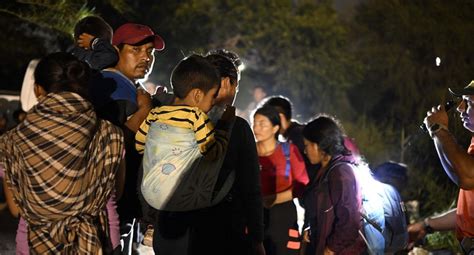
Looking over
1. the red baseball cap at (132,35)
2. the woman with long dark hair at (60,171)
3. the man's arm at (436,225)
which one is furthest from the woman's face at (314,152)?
the woman with long dark hair at (60,171)

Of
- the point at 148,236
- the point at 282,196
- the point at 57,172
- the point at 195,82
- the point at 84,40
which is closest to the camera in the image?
the point at 57,172

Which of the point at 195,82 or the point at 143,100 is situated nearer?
the point at 195,82

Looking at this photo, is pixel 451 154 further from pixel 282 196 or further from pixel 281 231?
pixel 281 231

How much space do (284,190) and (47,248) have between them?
2798 mm

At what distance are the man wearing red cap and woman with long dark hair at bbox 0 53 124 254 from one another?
2.00 feet

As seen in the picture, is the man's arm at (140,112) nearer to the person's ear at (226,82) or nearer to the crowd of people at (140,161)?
the crowd of people at (140,161)

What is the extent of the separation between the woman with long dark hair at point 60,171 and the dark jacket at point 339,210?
1.70 metres

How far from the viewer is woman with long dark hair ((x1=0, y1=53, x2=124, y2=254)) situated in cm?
365

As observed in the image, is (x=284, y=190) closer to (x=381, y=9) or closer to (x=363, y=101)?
(x=381, y=9)

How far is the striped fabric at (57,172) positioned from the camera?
12.0ft

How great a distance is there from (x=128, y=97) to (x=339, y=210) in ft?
5.07

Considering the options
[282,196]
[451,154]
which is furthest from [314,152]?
[451,154]

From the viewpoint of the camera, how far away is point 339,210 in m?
4.87

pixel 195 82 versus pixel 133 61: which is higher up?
pixel 133 61
